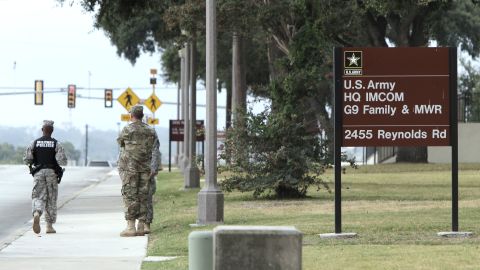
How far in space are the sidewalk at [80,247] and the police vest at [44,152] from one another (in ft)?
3.82

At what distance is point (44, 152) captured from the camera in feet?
55.3

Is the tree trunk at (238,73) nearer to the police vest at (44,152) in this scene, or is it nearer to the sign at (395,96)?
the police vest at (44,152)

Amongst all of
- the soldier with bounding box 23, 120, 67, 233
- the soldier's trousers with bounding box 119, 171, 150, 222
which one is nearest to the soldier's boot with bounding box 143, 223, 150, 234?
the soldier's trousers with bounding box 119, 171, 150, 222

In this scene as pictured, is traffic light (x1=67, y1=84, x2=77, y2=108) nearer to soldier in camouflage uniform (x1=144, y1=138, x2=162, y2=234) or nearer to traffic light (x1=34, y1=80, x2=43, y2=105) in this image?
traffic light (x1=34, y1=80, x2=43, y2=105)

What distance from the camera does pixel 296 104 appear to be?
23375mm

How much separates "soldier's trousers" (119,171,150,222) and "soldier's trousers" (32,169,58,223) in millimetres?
1344

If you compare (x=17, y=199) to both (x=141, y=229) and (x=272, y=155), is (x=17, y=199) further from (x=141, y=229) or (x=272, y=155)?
(x=141, y=229)

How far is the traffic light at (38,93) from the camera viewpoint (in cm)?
6444

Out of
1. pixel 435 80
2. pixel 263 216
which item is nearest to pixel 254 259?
pixel 435 80

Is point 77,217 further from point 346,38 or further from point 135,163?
point 346,38

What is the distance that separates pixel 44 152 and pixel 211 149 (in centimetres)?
265

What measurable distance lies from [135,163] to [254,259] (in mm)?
7556

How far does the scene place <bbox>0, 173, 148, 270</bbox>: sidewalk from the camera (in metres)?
12.8

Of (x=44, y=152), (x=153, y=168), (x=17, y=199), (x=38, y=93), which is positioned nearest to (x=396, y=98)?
(x=153, y=168)
